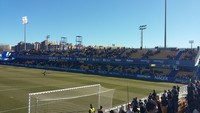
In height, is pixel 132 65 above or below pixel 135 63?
below

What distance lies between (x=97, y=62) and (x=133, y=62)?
13116mm

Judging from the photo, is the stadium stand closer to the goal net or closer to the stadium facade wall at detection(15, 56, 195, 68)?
the stadium facade wall at detection(15, 56, 195, 68)

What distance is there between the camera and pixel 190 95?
14602 mm

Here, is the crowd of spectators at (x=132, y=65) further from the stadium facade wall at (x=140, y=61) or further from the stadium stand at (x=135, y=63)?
the stadium facade wall at (x=140, y=61)

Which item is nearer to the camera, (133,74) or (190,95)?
(190,95)

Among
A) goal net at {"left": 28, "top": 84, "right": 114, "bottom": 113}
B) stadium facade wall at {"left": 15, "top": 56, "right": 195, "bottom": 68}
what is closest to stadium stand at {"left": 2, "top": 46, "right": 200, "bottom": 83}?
stadium facade wall at {"left": 15, "top": 56, "right": 195, "bottom": 68}

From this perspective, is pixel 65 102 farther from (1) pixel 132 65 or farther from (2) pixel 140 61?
(1) pixel 132 65

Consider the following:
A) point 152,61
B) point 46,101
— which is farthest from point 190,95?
point 152,61

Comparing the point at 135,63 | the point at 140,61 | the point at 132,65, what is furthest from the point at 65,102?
the point at 132,65

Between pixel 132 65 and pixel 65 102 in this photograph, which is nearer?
pixel 65 102

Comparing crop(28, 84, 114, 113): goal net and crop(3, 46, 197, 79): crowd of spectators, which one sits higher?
crop(3, 46, 197, 79): crowd of spectators

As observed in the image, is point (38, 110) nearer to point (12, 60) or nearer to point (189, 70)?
point (189, 70)

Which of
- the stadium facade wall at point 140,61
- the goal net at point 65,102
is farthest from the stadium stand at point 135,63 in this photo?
the goal net at point 65,102

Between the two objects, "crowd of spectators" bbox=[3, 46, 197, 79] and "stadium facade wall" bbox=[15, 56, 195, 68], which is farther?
"crowd of spectators" bbox=[3, 46, 197, 79]
